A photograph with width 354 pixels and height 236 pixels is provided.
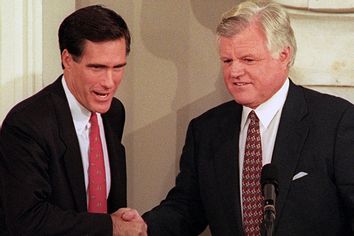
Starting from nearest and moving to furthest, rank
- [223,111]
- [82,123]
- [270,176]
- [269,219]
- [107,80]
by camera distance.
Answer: [269,219]
[270,176]
[107,80]
[82,123]
[223,111]

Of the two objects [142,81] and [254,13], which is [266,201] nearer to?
[254,13]

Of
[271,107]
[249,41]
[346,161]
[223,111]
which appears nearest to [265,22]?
[249,41]

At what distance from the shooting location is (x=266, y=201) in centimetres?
271

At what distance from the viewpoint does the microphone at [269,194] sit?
2.67 m

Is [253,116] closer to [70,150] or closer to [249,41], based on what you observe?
[249,41]

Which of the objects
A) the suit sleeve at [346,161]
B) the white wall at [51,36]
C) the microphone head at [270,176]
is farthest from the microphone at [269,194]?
the white wall at [51,36]

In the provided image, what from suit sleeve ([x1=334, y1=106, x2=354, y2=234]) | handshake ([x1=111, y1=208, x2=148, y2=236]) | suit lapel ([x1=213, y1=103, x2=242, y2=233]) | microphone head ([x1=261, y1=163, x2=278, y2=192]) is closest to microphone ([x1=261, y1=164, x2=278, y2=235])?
microphone head ([x1=261, y1=163, x2=278, y2=192])

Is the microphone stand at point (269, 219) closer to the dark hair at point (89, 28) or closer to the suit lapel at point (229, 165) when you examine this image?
the suit lapel at point (229, 165)

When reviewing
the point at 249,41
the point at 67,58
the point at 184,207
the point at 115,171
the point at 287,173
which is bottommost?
the point at 184,207

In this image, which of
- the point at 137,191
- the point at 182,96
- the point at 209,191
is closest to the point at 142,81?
the point at 182,96

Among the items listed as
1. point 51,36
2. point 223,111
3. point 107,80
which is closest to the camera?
point 107,80

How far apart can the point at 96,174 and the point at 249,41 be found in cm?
65

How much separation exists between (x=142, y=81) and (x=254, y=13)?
938mm

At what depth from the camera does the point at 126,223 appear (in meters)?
3.45
